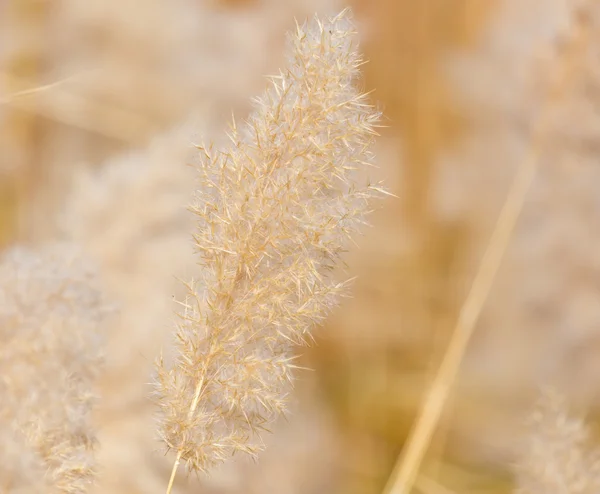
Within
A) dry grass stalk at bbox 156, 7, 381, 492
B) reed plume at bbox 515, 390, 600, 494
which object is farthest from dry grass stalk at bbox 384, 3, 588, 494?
dry grass stalk at bbox 156, 7, 381, 492

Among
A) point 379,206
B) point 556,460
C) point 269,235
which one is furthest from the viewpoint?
point 379,206

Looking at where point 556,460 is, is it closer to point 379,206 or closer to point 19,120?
point 379,206

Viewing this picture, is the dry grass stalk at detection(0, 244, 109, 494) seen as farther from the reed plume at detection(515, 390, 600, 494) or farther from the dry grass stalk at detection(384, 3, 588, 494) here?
the dry grass stalk at detection(384, 3, 588, 494)

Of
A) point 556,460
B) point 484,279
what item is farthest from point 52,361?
point 484,279

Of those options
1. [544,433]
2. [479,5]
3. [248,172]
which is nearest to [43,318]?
[248,172]

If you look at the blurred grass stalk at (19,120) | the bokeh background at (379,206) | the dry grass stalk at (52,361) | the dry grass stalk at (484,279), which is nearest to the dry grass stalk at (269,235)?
the dry grass stalk at (52,361)
